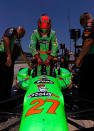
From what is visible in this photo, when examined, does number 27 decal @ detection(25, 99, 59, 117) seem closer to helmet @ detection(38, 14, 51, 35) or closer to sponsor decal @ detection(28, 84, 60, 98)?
sponsor decal @ detection(28, 84, 60, 98)

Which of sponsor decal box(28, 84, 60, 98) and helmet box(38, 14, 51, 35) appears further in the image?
helmet box(38, 14, 51, 35)

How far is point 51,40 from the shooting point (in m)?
3.74

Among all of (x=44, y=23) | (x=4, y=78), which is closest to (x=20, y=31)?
(x=44, y=23)

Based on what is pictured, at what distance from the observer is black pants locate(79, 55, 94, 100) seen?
309 cm

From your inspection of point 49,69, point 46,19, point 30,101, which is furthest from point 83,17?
point 30,101

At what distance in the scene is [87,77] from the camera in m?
3.18

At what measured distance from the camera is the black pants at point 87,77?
3.09 meters

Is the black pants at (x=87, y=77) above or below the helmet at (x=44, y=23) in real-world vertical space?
below

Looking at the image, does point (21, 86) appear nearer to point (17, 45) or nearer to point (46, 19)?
point (17, 45)

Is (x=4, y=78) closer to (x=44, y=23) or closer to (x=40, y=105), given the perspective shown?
(x=44, y=23)

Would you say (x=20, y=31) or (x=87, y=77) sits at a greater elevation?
(x=20, y=31)

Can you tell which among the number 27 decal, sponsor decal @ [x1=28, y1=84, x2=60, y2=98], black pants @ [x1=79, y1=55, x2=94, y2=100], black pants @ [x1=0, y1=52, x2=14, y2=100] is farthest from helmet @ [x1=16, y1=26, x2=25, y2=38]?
the number 27 decal

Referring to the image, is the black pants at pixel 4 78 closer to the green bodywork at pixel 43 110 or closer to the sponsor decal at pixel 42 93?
the green bodywork at pixel 43 110

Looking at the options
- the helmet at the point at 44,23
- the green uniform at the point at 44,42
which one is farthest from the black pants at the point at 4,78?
the helmet at the point at 44,23
